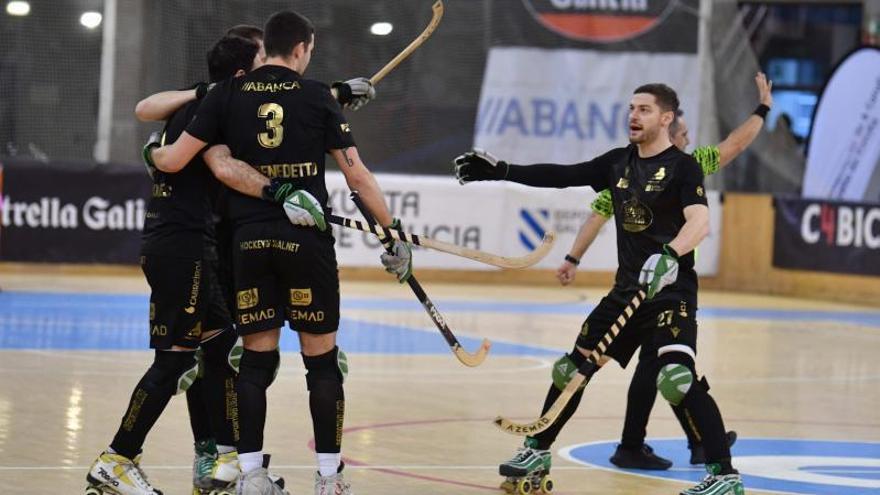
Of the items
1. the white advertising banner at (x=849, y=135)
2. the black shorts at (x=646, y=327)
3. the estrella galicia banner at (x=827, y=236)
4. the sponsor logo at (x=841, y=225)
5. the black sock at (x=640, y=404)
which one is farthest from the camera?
the white advertising banner at (x=849, y=135)

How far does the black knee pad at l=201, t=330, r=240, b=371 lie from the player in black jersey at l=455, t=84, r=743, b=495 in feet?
4.90

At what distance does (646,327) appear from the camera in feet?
27.6

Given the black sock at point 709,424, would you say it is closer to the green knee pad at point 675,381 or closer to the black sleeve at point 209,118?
the green knee pad at point 675,381

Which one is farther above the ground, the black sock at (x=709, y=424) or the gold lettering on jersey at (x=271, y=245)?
the gold lettering on jersey at (x=271, y=245)

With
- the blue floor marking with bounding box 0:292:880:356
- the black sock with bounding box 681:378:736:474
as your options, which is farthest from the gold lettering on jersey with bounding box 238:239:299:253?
the blue floor marking with bounding box 0:292:880:356

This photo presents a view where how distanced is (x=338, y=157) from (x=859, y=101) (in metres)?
16.9

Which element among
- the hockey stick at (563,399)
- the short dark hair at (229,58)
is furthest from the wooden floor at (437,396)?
the short dark hair at (229,58)

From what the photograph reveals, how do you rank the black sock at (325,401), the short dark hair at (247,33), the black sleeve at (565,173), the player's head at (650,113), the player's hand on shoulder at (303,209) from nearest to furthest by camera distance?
1. the player's hand on shoulder at (303,209)
2. the black sock at (325,401)
3. the short dark hair at (247,33)
4. the player's head at (650,113)
5. the black sleeve at (565,173)

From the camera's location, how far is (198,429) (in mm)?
7973

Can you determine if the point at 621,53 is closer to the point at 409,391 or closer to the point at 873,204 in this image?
the point at 873,204

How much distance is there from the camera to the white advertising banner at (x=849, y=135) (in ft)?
75.0

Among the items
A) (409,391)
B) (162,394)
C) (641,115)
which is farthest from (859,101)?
(162,394)

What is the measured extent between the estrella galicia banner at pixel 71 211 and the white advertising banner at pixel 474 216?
108 inches

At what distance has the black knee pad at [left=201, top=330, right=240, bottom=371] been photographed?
7828 millimetres
